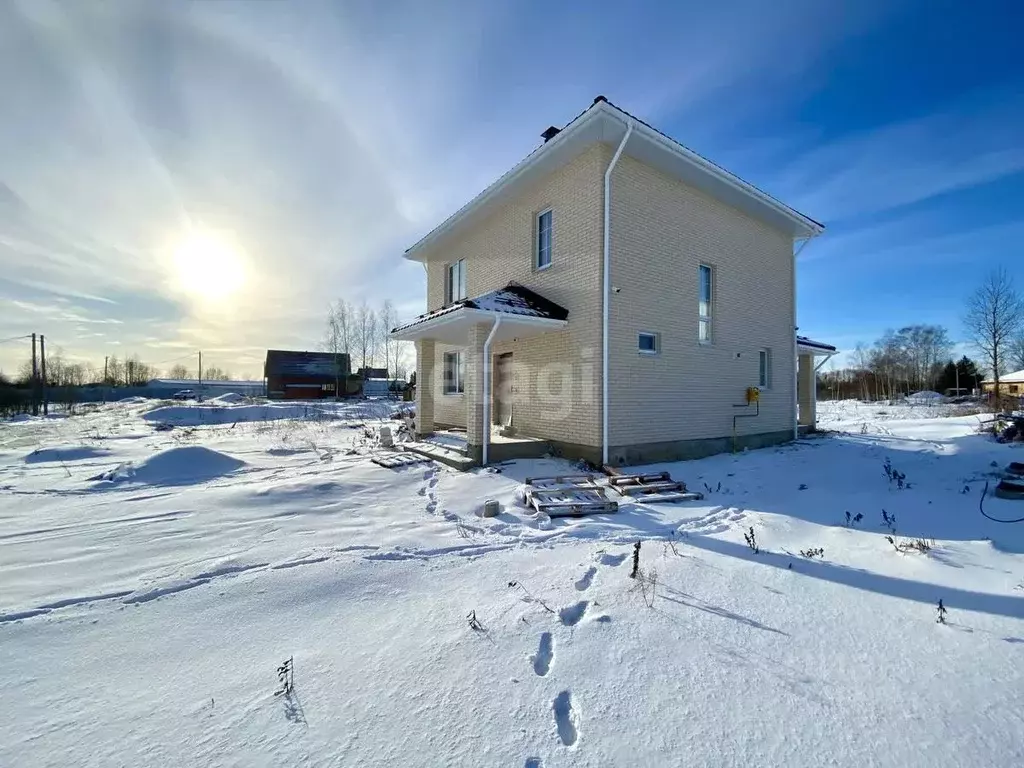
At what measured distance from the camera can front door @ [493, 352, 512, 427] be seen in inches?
421

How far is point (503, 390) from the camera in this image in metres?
11.1

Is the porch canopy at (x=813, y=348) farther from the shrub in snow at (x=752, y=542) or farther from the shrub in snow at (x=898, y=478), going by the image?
the shrub in snow at (x=752, y=542)

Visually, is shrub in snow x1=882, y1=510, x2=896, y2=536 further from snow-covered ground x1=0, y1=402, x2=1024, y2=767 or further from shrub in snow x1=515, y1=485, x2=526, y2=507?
shrub in snow x1=515, y1=485, x2=526, y2=507

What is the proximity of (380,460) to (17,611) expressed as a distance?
562 centimetres

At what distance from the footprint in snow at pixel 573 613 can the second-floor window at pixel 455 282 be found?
1059cm

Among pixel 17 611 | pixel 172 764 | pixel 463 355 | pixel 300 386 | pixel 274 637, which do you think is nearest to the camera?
pixel 172 764

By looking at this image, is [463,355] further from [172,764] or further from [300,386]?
[300,386]

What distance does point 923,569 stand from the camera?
350 centimetres

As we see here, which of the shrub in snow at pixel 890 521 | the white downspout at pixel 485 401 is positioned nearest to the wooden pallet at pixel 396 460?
the white downspout at pixel 485 401

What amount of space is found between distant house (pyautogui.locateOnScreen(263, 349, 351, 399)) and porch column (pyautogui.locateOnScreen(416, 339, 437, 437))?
31579 millimetres

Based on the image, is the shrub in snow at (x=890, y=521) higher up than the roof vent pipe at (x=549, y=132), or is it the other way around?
the roof vent pipe at (x=549, y=132)

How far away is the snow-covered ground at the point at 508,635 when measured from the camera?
1.89 meters

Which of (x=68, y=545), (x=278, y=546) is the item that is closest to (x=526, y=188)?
(x=278, y=546)

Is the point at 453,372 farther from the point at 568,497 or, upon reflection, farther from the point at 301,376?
the point at 301,376
